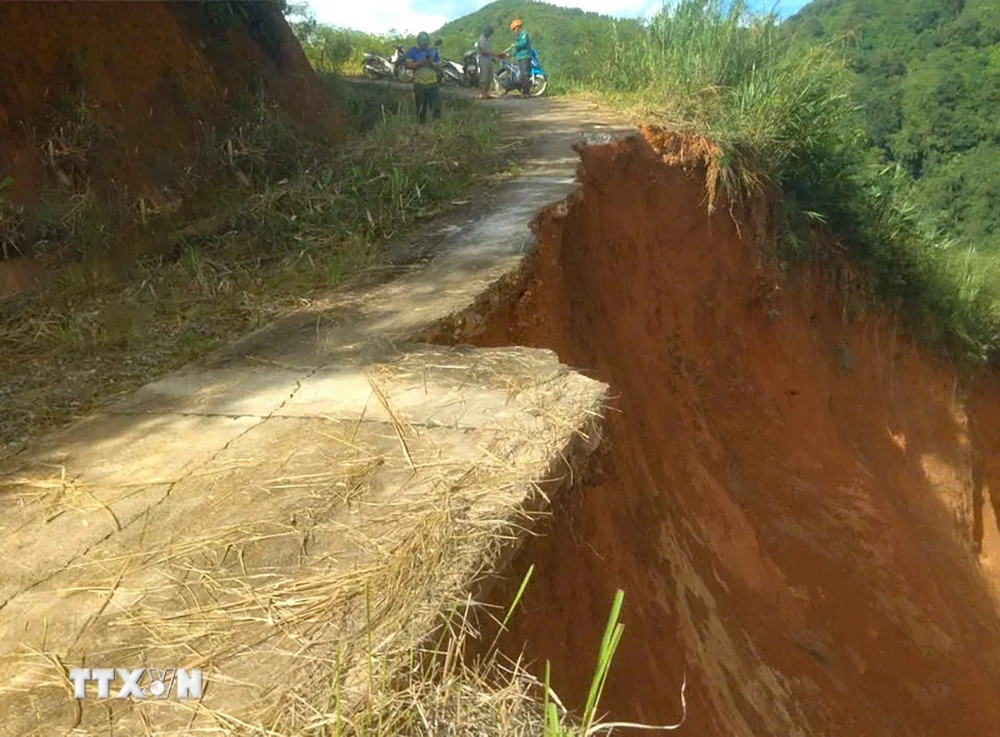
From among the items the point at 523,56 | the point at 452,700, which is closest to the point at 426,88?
the point at 523,56

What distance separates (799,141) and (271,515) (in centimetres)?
765

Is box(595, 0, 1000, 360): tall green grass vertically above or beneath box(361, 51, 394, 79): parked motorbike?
beneath

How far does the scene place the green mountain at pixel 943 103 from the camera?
2486cm

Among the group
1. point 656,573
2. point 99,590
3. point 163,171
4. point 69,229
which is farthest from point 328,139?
point 99,590

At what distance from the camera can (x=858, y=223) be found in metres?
9.75

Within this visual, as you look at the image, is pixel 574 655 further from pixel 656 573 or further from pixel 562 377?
pixel 656 573

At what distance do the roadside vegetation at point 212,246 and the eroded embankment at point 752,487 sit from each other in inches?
47.0

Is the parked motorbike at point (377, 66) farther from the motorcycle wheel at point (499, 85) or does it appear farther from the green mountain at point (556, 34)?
the green mountain at point (556, 34)

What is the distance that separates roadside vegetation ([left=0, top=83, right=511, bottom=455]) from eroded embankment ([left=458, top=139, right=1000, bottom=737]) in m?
1.19

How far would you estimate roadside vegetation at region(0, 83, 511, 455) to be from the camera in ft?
13.9

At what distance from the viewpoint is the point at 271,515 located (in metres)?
2.61

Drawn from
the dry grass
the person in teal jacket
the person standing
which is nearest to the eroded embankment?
the dry grass

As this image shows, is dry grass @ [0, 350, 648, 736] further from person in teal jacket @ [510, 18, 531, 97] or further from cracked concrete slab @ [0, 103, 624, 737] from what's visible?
person in teal jacket @ [510, 18, 531, 97]

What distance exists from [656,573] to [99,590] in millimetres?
3696
